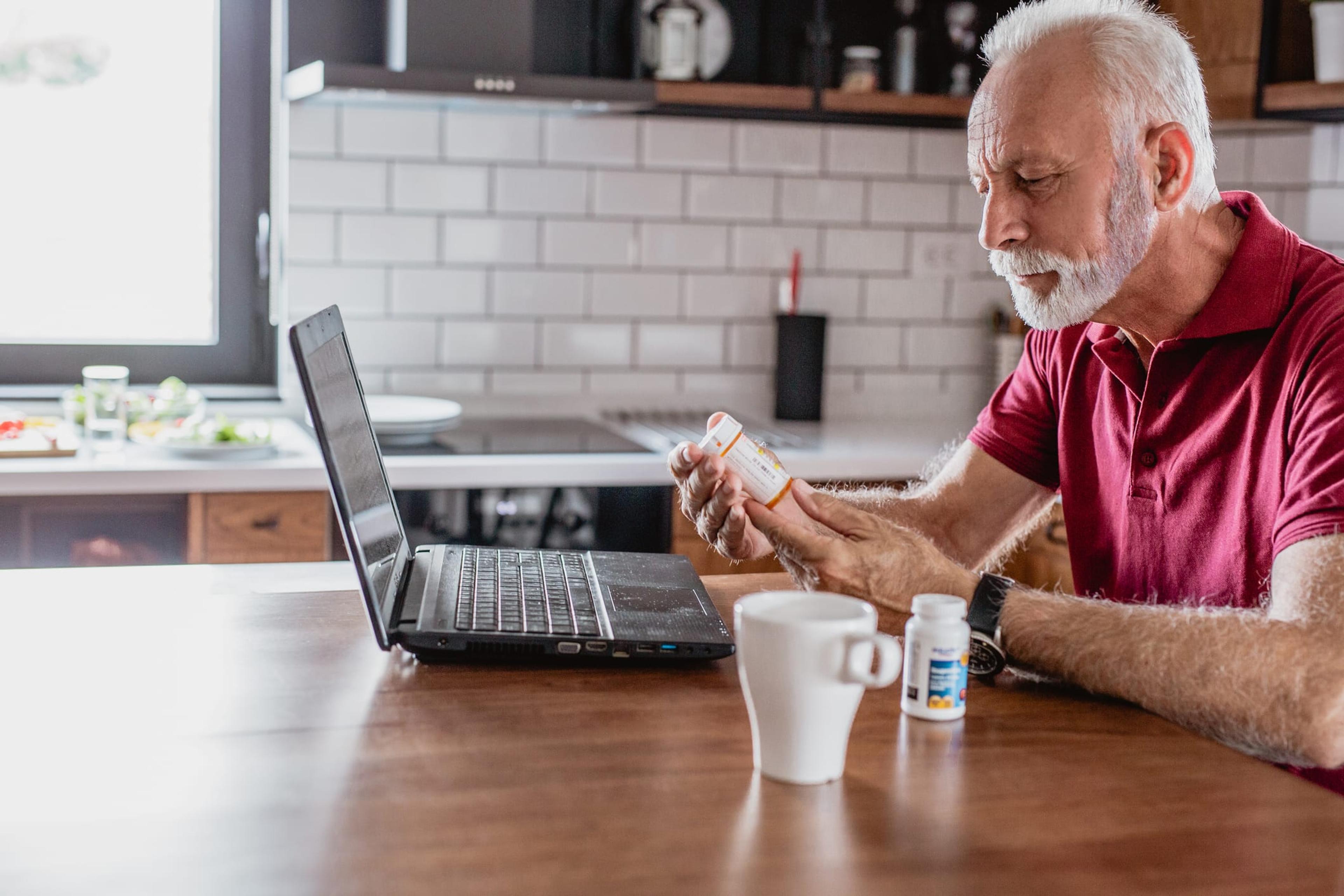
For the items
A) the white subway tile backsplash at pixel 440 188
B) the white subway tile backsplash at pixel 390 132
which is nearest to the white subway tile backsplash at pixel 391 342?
the white subway tile backsplash at pixel 440 188

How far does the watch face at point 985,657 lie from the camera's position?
1.22 meters

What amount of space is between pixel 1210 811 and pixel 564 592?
63 centimetres

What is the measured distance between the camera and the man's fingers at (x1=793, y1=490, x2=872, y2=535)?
1.44 metres

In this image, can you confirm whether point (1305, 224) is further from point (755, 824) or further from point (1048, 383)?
point (755, 824)

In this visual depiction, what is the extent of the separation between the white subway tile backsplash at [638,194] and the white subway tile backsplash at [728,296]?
16cm

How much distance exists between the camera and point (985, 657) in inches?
48.1

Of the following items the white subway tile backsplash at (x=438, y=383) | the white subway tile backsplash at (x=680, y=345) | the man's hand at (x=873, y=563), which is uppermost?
the white subway tile backsplash at (x=680, y=345)

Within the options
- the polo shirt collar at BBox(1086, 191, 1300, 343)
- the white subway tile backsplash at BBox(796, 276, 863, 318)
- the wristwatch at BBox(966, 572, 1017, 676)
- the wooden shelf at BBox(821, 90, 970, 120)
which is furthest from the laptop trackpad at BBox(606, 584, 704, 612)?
the white subway tile backsplash at BBox(796, 276, 863, 318)

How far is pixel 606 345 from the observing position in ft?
10.4

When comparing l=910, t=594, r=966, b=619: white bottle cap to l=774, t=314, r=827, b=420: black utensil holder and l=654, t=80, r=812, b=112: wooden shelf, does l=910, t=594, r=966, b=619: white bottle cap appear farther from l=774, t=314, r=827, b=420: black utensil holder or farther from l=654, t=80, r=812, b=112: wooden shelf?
l=774, t=314, r=827, b=420: black utensil holder

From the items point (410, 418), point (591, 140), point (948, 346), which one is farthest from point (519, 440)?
point (948, 346)

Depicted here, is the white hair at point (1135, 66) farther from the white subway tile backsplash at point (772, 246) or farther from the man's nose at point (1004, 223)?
the white subway tile backsplash at point (772, 246)

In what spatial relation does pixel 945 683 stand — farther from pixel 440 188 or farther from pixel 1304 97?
pixel 440 188

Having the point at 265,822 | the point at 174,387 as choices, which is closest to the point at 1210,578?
the point at 265,822
